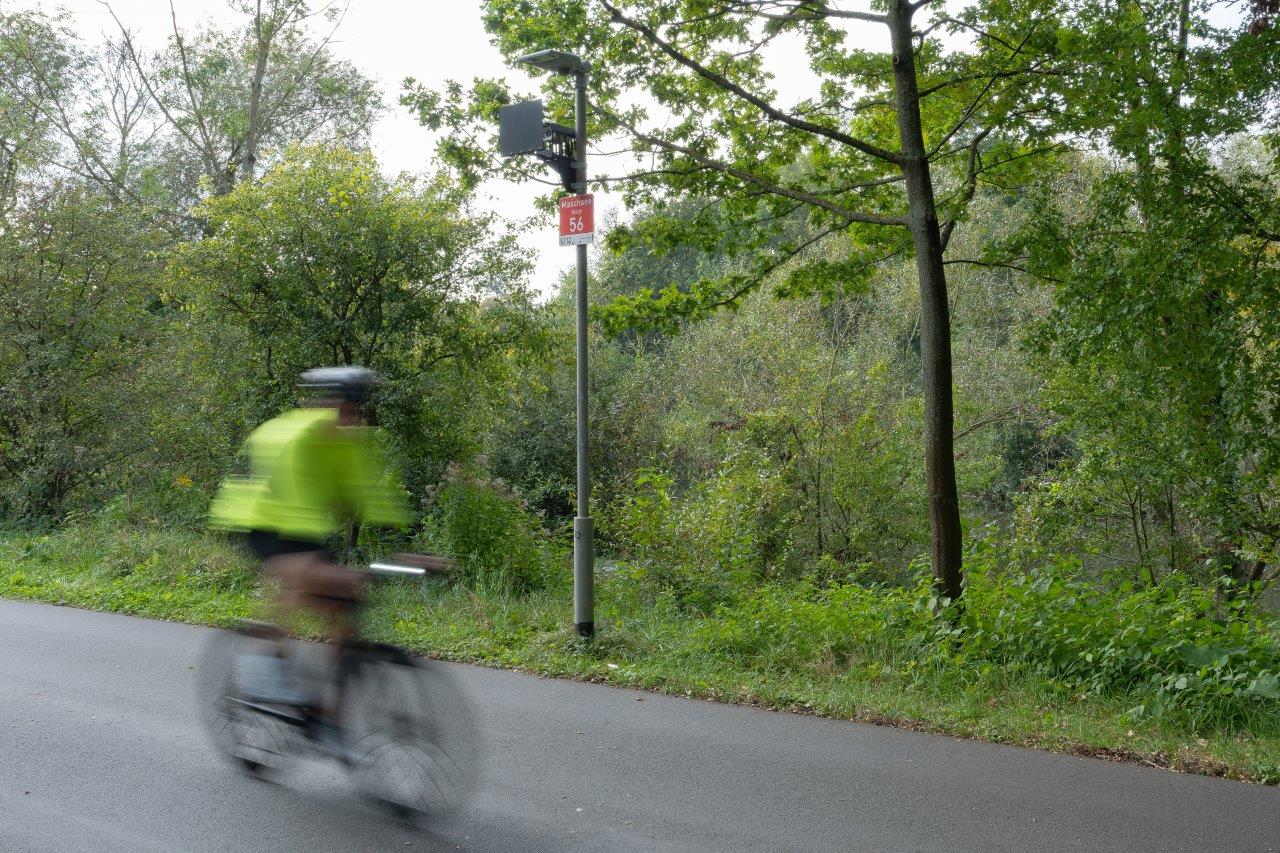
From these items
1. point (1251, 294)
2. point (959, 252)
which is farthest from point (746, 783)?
point (959, 252)

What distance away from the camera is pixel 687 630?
955 centimetres

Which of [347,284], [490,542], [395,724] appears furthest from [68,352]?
A: [395,724]

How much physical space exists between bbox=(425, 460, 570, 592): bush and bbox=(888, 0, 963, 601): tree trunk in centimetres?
519

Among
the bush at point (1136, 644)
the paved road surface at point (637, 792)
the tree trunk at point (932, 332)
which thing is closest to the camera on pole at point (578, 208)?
the paved road surface at point (637, 792)

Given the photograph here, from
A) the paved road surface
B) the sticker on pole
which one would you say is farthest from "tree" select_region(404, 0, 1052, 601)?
the paved road surface

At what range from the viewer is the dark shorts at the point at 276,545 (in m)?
5.29

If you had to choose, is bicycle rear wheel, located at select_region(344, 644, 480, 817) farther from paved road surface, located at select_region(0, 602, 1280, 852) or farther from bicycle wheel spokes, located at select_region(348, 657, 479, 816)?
paved road surface, located at select_region(0, 602, 1280, 852)

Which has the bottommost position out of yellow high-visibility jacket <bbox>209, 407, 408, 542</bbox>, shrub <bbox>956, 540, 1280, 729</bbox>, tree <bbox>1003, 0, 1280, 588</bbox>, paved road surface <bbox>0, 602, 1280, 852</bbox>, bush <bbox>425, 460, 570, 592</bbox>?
paved road surface <bbox>0, 602, 1280, 852</bbox>

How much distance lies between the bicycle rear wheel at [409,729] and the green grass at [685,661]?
2.53ft

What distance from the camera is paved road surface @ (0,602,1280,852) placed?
5023 mm

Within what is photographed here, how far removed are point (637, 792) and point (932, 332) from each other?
5622 millimetres

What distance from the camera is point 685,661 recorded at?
8797 mm

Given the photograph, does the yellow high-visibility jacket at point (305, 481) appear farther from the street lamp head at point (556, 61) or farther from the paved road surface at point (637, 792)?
the street lamp head at point (556, 61)

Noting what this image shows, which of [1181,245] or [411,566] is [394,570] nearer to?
[411,566]
